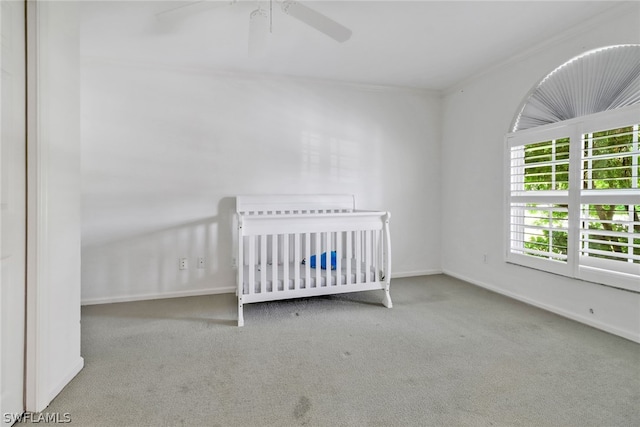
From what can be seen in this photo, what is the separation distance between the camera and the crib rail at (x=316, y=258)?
2596 mm

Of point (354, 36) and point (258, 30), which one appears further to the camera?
point (354, 36)

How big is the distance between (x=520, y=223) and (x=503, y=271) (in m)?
0.51

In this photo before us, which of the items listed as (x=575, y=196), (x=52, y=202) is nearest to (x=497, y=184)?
(x=575, y=196)

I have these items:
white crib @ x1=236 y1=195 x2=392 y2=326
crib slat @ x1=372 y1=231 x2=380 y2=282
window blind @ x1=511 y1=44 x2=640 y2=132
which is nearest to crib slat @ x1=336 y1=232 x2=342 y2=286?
white crib @ x1=236 y1=195 x2=392 y2=326

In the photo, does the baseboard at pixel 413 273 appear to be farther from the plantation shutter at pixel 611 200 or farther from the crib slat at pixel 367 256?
the plantation shutter at pixel 611 200

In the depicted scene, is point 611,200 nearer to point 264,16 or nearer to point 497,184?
point 497,184

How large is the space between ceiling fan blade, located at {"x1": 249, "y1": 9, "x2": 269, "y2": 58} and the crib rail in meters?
1.19

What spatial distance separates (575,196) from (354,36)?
2.15 m

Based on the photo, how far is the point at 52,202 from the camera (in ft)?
5.17

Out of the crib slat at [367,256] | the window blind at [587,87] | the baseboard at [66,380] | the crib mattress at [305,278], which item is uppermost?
the window blind at [587,87]

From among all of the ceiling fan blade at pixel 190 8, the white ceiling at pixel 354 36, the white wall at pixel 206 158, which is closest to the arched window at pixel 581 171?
the white ceiling at pixel 354 36

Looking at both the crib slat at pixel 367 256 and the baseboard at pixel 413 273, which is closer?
the crib slat at pixel 367 256

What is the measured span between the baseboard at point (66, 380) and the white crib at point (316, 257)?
0.98m

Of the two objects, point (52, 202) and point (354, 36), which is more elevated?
point (354, 36)
